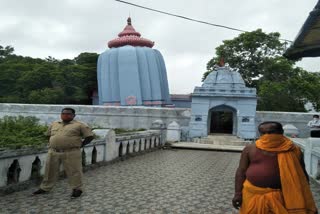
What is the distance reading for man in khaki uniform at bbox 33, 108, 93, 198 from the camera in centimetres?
560

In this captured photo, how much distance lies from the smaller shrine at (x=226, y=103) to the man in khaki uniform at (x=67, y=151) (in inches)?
608

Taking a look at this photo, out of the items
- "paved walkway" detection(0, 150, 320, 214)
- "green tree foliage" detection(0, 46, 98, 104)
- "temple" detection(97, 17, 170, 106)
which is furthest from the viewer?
"green tree foliage" detection(0, 46, 98, 104)

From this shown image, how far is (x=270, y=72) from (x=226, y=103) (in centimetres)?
770

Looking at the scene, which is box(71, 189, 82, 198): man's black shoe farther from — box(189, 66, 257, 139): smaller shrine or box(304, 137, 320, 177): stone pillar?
box(189, 66, 257, 139): smaller shrine

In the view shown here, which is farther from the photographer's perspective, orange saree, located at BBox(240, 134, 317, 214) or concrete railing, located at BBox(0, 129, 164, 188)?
concrete railing, located at BBox(0, 129, 164, 188)

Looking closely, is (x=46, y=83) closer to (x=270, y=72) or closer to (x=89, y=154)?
(x=270, y=72)

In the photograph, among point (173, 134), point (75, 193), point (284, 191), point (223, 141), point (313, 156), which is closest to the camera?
point (284, 191)

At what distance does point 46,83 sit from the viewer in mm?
30500

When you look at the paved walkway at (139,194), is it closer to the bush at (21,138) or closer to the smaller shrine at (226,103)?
the bush at (21,138)

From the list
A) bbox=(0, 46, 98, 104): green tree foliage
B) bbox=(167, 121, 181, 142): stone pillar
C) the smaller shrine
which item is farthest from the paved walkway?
bbox=(0, 46, 98, 104): green tree foliage

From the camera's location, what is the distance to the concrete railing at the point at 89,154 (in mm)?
5891

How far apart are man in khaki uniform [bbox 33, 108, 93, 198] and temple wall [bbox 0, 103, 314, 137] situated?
15674mm

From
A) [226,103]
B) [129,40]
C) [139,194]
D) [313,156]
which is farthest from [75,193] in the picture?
[129,40]

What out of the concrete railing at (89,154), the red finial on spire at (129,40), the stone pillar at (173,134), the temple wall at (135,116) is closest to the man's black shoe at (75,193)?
the concrete railing at (89,154)
